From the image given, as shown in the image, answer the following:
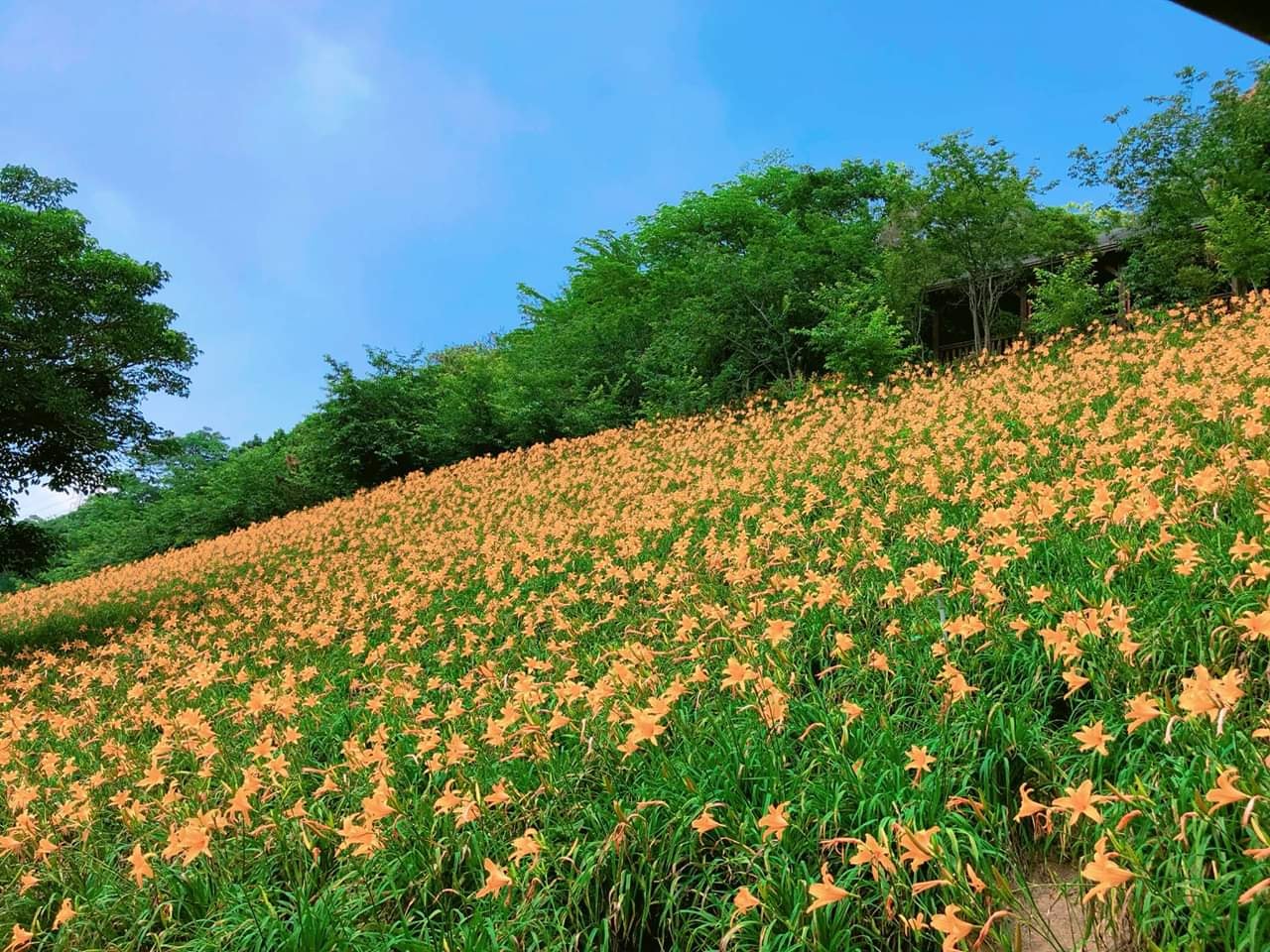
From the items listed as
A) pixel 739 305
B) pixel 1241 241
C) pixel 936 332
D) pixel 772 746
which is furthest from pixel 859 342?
pixel 772 746

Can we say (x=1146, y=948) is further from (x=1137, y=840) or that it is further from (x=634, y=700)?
(x=634, y=700)

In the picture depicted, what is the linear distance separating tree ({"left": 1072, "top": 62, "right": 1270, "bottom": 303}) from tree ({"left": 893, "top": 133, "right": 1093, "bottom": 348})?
5.93 feet

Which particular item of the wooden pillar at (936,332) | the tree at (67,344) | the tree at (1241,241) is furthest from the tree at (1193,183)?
the tree at (67,344)

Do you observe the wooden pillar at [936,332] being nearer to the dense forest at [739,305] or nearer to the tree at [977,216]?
the dense forest at [739,305]

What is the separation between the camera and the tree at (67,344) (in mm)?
8875

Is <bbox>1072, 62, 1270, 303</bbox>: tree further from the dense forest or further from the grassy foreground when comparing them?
the grassy foreground

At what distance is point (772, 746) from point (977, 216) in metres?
13.1

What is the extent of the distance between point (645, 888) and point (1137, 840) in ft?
4.26

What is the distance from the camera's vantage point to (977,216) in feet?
43.1

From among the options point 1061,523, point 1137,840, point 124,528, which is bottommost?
point 1137,840

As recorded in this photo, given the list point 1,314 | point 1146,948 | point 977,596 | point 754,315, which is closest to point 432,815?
point 1146,948

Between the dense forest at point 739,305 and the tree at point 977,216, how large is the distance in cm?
4

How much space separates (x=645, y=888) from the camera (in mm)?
2242

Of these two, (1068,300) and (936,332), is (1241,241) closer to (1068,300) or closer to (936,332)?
(1068,300)
